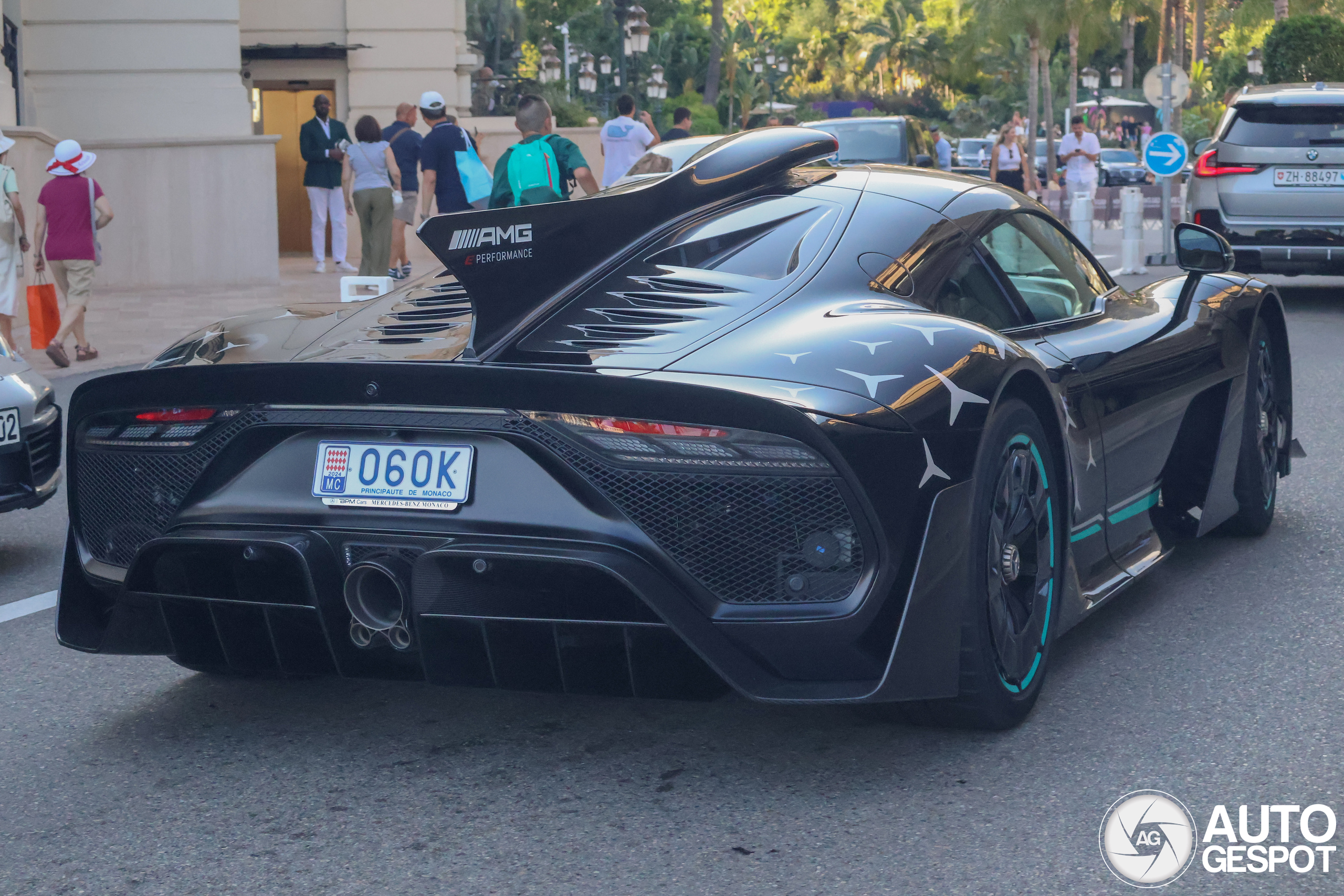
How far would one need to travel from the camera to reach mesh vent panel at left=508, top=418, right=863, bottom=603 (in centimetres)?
309

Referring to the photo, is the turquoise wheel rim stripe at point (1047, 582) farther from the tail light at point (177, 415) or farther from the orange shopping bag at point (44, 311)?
the orange shopping bag at point (44, 311)

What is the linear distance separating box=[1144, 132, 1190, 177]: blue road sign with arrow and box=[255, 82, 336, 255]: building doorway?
1247 cm

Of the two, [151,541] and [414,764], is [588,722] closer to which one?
[414,764]

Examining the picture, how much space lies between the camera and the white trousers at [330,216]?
786 inches

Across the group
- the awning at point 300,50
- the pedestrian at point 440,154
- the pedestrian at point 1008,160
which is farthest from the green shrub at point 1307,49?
the pedestrian at point 440,154

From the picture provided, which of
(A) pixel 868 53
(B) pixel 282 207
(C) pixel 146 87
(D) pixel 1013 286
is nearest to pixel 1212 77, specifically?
(A) pixel 868 53

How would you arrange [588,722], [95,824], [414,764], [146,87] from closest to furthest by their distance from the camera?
[95,824]
[414,764]
[588,722]
[146,87]

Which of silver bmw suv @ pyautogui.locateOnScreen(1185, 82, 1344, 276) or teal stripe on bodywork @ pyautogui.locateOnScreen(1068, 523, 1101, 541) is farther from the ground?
silver bmw suv @ pyautogui.locateOnScreen(1185, 82, 1344, 276)

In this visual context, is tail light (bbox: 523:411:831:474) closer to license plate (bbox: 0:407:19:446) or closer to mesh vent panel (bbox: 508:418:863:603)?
mesh vent panel (bbox: 508:418:863:603)

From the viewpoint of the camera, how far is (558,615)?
3150 mm

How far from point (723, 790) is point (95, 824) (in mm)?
1236

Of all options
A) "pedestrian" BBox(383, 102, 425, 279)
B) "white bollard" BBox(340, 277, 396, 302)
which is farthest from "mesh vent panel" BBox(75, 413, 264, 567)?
"pedestrian" BBox(383, 102, 425, 279)

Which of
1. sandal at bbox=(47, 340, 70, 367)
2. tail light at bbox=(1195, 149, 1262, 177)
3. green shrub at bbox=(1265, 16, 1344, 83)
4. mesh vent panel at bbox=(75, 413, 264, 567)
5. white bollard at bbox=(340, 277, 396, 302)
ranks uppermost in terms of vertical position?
green shrub at bbox=(1265, 16, 1344, 83)

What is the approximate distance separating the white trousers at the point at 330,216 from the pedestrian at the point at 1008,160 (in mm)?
8743
